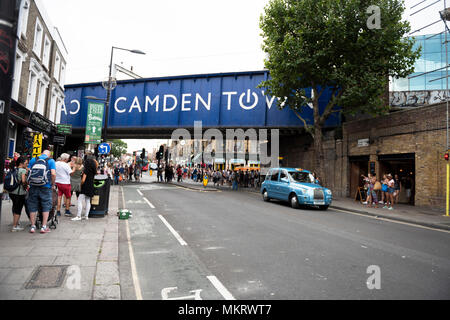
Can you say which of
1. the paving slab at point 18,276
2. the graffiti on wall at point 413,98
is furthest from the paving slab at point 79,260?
the graffiti on wall at point 413,98

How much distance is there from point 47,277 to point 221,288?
2.25 m

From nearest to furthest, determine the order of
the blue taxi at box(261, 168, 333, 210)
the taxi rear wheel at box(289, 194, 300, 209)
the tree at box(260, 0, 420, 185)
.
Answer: the blue taxi at box(261, 168, 333, 210) → the taxi rear wheel at box(289, 194, 300, 209) → the tree at box(260, 0, 420, 185)

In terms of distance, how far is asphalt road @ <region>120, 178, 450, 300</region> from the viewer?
3.75 metres

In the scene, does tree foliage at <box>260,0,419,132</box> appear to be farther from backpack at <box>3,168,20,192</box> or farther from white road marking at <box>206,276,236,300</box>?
white road marking at <box>206,276,236,300</box>

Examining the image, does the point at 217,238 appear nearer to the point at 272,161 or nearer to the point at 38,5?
the point at 38,5

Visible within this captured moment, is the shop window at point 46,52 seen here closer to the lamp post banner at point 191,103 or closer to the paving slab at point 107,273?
the lamp post banner at point 191,103

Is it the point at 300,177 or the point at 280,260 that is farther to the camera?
the point at 300,177

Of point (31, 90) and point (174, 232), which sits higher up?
point (31, 90)

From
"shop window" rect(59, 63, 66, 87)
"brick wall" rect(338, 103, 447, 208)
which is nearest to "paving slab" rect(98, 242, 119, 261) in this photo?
"brick wall" rect(338, 103, 447, 208)

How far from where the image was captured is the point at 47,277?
373cm

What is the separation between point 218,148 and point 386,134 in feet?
124

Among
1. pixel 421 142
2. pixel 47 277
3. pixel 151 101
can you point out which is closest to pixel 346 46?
pixel 421 142

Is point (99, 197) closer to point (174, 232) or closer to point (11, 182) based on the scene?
point (11, 182)

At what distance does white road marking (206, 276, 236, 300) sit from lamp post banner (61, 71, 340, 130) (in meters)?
18.7
